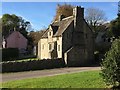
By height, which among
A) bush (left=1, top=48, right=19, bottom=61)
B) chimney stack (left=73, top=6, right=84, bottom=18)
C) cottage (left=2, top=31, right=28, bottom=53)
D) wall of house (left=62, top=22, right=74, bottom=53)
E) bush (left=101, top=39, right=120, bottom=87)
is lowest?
bush (left=101, top=39, right=120, bottom=87)

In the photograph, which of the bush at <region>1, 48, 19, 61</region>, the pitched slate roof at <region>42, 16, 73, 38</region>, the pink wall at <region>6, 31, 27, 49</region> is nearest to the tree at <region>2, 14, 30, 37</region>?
the pink wall at <region>6, 31, 27, 49</region>

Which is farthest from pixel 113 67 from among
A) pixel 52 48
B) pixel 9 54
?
pixel 9 54

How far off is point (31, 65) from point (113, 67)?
28811 millimetres

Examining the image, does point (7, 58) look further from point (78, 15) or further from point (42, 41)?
point (78, 15)

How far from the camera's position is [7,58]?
65.2 metres

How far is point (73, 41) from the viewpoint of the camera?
180ft

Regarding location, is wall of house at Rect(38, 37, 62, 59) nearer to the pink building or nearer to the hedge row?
the hedge row

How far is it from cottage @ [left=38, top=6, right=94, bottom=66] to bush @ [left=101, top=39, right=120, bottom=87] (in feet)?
106

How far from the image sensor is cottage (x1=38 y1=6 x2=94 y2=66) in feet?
174

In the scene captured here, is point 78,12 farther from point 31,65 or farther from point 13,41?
point 13,41

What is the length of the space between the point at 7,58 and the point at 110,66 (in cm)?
4897

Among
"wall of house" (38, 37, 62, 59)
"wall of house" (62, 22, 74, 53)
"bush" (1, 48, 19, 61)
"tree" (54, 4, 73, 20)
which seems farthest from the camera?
"tree" (54, 4, 73, 20)

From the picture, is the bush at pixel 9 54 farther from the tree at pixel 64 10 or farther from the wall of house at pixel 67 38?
the tree at pixel 64 10

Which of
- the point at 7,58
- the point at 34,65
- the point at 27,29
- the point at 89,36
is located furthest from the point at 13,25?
the point at 34,65
